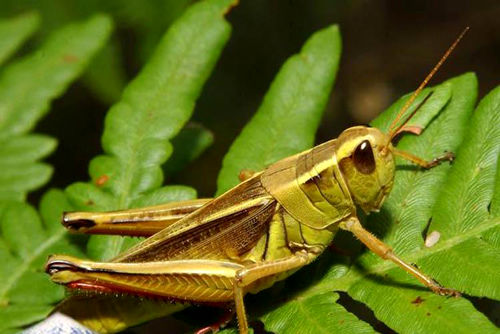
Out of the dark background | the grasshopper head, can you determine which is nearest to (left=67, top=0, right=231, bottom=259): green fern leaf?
the grasshopper head

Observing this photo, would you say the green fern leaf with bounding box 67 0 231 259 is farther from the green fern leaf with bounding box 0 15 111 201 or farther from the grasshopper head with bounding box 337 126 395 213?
the grasshopper head with bounding box 337 126 395 213

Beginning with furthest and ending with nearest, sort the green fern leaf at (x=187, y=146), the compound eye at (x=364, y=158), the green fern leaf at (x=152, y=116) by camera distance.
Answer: the green fern leaf at (x=187, y=146)
the green fern leaf at (x=152, y=116)
the compound eye at (x=364, y=158)

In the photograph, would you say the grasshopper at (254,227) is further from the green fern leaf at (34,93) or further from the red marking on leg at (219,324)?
the green fern leaf at (34,93)

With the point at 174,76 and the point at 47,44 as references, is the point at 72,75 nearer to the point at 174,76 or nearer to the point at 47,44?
the point at 47,44

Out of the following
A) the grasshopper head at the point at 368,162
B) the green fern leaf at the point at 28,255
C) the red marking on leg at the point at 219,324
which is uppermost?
the grasshopper head at the point at 368,162

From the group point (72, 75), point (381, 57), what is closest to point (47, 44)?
point (72, 75)

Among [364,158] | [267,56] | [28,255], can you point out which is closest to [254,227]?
[364,158]

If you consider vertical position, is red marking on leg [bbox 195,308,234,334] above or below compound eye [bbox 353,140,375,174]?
below

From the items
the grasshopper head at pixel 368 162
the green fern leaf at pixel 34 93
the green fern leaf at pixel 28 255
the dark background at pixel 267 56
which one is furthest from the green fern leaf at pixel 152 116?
the dark background at pixel 267 56
